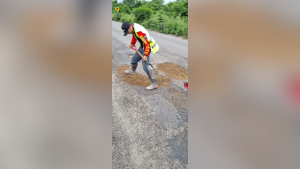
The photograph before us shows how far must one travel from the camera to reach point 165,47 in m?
3.26

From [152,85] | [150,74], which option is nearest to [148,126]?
[152,85]

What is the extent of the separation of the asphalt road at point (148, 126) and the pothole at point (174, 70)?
0.37ft

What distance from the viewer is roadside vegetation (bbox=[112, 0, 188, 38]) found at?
2807 mm

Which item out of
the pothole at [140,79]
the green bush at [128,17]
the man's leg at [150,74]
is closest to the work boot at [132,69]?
the pothole at [140,79]

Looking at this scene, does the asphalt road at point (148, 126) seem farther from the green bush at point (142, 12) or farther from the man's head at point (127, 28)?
the green bush at point (142, 12)

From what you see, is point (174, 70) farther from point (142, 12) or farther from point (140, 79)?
point (142, 12)

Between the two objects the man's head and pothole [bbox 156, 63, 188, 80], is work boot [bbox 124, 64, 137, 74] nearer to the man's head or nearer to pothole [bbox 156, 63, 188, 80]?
pothole [bbox 156, 63, 188, 80]

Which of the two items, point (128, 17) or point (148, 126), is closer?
point (148, 126)

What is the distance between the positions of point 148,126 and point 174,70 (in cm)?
114

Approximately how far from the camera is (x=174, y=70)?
8.48 feet

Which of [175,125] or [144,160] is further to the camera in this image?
[175,125]
